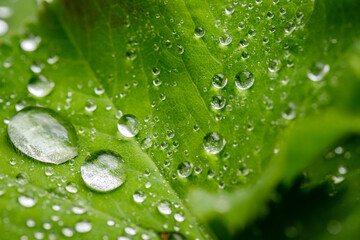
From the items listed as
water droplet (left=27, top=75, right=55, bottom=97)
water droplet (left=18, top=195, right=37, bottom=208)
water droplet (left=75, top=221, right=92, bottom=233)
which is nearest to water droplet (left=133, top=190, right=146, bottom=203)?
water droplet (left=75, top=221, right=92, bottom=233)

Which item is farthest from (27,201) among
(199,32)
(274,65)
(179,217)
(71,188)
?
(274,65)

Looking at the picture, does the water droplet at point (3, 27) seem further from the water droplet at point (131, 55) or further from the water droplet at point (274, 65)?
the water droplet at point (274, 65)

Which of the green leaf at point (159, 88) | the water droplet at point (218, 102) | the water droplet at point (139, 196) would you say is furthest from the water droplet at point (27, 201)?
the water droplet at point (218, 102)

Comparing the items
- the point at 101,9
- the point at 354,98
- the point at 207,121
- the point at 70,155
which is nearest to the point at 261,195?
the point at 207,121

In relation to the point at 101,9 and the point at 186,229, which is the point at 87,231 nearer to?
the point at 186,229

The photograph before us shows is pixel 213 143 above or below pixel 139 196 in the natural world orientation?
above

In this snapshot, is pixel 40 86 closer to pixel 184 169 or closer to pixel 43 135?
pixel 43 135
